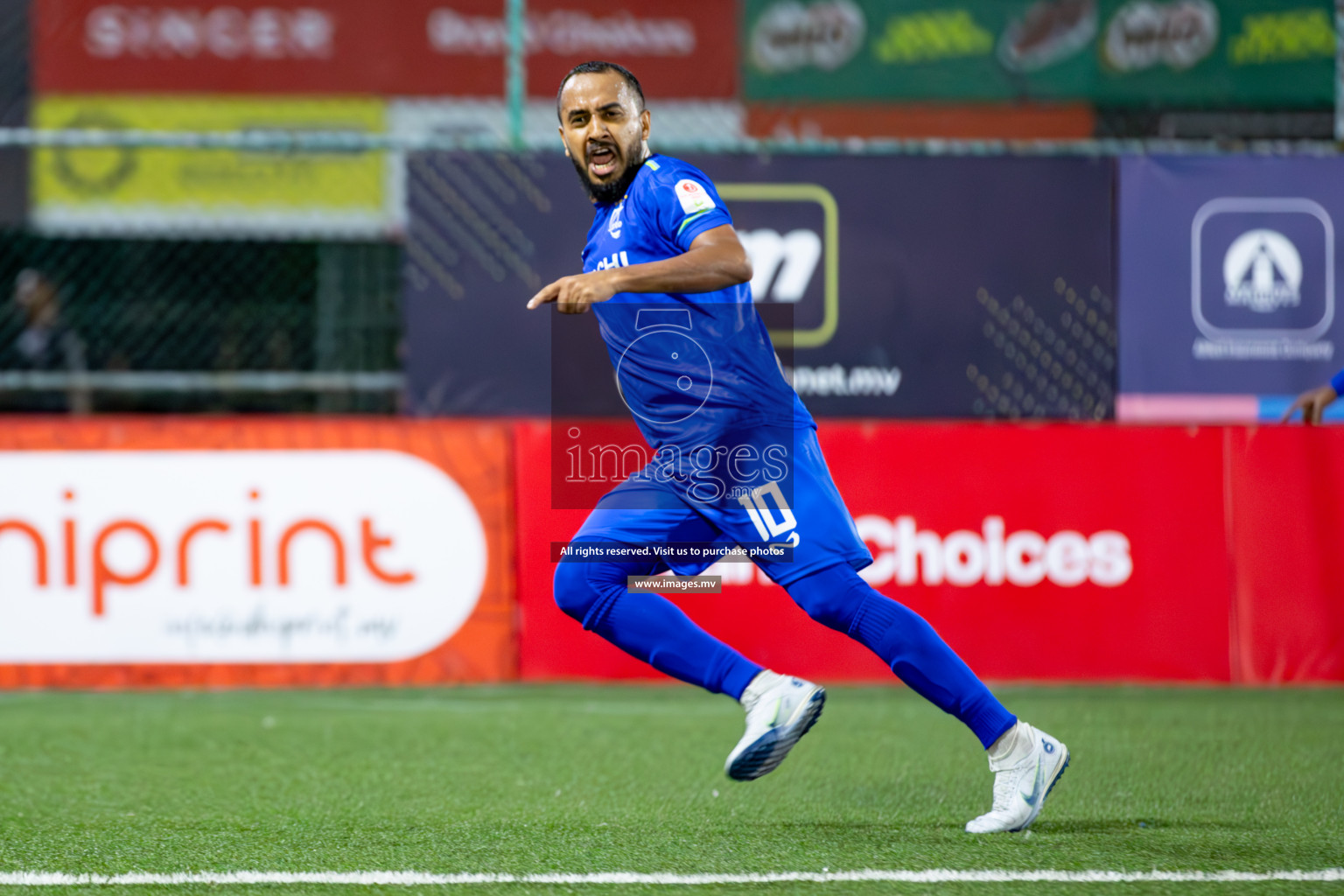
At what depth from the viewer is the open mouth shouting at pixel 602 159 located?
3941 millimetres

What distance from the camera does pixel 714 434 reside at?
399cm

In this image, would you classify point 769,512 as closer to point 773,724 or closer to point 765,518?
point 765,518

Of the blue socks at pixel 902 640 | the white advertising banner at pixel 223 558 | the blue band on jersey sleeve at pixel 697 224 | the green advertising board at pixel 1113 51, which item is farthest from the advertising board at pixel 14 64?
the blue socks at pixel 902 640

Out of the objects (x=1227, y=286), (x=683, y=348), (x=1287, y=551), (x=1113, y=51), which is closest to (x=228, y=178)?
(x=1113, y=51)

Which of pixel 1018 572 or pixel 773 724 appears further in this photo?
pixel 1018 572

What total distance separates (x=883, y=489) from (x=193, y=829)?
3731 millimetres

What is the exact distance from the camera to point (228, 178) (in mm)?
11625

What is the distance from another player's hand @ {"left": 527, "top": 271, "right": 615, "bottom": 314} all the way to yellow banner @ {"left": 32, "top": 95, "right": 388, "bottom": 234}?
309 inches

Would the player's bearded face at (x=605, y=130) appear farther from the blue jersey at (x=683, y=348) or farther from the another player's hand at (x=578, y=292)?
A: the another player's hand at (x=578, y=292)

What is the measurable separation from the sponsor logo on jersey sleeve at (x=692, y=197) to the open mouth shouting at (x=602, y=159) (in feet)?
0.76

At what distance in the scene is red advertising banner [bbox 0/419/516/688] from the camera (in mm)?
6809

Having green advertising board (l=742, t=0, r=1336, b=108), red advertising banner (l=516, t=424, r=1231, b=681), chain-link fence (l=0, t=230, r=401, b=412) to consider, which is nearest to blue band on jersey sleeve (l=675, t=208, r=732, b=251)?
red advertising banner (l=516, t=424, r=1231, b=681)

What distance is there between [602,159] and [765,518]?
3.28 ft

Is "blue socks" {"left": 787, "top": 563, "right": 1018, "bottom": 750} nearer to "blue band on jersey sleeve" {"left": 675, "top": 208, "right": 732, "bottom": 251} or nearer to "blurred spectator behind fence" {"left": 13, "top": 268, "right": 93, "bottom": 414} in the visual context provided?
"blue band on jersey sleeve" {"left": 675, "top": 208, "right": 732, "bottom": 251}
